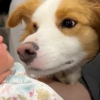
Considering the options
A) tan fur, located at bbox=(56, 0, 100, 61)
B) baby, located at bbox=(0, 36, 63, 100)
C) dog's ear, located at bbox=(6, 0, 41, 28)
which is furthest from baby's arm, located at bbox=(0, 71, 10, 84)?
dog's ear, located at bbox=(6, 0, 41, 28)

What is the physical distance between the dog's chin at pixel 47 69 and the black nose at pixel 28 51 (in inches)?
1.0

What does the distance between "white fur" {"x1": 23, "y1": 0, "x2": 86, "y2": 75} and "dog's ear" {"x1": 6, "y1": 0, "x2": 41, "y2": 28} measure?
0.11 meters

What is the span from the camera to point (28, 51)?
0.69 meters

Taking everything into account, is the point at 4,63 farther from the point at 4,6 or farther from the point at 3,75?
the point at 4,6

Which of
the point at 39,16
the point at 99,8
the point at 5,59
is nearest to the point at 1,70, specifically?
the point at 5,59

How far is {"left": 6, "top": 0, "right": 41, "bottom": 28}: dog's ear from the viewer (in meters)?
0.89

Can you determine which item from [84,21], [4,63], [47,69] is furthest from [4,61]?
[84,21]

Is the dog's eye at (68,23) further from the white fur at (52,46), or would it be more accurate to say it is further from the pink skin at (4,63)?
the pink skin at (4,63)

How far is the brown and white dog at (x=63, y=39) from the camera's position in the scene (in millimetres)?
698

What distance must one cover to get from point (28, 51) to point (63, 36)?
0.11 metres

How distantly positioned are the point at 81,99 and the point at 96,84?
69 millimetres

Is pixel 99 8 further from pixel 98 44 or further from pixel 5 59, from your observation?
pixel 5 59

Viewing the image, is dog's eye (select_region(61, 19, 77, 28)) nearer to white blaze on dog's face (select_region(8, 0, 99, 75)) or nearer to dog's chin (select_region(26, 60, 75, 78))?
white blaze on dog's face (select_region(8, 0, 99, 75))

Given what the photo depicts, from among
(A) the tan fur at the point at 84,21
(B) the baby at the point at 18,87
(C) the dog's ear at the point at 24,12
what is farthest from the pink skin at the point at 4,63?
(C) the dog's ear at the point at 24,12
